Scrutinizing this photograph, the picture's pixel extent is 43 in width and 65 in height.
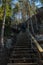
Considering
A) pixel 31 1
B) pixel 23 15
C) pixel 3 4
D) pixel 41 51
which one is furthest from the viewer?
pixel 23 15

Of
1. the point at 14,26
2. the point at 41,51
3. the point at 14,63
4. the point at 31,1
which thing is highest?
the point at 31,1

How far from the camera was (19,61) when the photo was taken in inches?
404

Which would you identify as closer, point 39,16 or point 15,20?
point 39,16

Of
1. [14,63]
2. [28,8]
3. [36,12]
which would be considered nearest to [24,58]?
[14,63]

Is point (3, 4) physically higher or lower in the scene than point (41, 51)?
higher

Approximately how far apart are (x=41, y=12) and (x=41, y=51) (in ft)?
50.3

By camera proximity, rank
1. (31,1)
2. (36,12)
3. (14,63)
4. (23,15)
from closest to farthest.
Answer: (14,63)
(31,1)
(36,12)
(23,15)

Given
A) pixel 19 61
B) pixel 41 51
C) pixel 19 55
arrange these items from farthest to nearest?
pixel 19 55 → pixel 19 61 → pixel 41 51

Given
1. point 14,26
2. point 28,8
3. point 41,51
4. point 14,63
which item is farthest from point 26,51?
point 14,26

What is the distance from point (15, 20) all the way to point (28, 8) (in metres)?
4.66

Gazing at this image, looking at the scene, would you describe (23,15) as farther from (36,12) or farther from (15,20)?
(36,12)

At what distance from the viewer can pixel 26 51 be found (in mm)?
11758

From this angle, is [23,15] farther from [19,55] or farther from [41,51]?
[41,51]

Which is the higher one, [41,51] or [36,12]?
[36,12]
